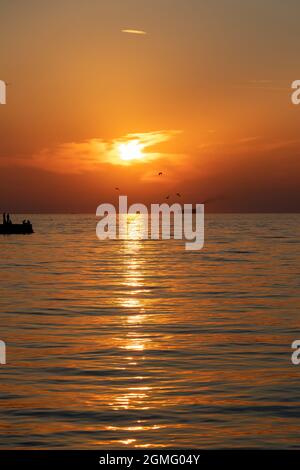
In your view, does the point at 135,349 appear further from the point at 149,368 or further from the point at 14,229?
the point at 14,229

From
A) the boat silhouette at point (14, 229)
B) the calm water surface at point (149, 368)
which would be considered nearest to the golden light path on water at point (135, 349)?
the calm water surface at point (149, 368)

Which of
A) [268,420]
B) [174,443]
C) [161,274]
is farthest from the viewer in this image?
[161,274]

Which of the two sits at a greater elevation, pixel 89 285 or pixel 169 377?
pixel 89 285

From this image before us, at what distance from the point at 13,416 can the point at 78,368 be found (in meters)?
4.91

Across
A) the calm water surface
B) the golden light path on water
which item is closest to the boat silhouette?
the golden light path on water

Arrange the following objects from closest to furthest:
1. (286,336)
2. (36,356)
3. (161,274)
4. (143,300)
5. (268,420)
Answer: (268,420) → (36,356) → (286,336) → (143,300) → (161,274)

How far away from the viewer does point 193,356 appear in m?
23.3

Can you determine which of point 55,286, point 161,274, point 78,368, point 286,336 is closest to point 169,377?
point 78,368

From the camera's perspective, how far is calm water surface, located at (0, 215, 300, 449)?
1576 cm

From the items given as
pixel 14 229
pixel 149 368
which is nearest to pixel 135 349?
pixel 149 368

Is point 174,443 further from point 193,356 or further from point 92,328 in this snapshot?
point 92,328

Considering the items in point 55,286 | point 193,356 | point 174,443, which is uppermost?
point 55,286

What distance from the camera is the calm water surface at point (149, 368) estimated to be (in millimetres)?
15758

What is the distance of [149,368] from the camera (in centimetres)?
2175
